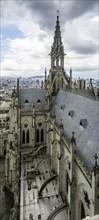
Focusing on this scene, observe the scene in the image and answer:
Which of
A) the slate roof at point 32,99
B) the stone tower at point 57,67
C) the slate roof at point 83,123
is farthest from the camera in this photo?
the stone tower at point 57,67

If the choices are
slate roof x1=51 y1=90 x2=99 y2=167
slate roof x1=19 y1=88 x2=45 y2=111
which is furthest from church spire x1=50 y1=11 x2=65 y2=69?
slate roof x1=51 y1=90 x2=99 y2=167

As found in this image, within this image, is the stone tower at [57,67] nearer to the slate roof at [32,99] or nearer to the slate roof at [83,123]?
the slate roof at [32,99]

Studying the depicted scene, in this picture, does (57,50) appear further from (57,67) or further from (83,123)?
(83,123)

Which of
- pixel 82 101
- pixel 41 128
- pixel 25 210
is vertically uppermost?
pixel 82 101

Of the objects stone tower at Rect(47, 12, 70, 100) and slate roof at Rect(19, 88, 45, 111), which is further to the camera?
stone tower at Rect(47, 12, 70, 100)

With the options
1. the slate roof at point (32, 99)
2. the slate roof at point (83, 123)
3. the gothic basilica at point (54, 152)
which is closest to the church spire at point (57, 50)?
the gothic basilica at point (54, 152)

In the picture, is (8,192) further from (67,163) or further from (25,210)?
(67,163)

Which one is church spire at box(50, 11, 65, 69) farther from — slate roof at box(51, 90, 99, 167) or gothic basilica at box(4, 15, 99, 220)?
slate roof at box(51, 90, 99, 167)

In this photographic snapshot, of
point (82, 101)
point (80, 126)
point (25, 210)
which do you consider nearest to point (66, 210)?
point (25, 210)
